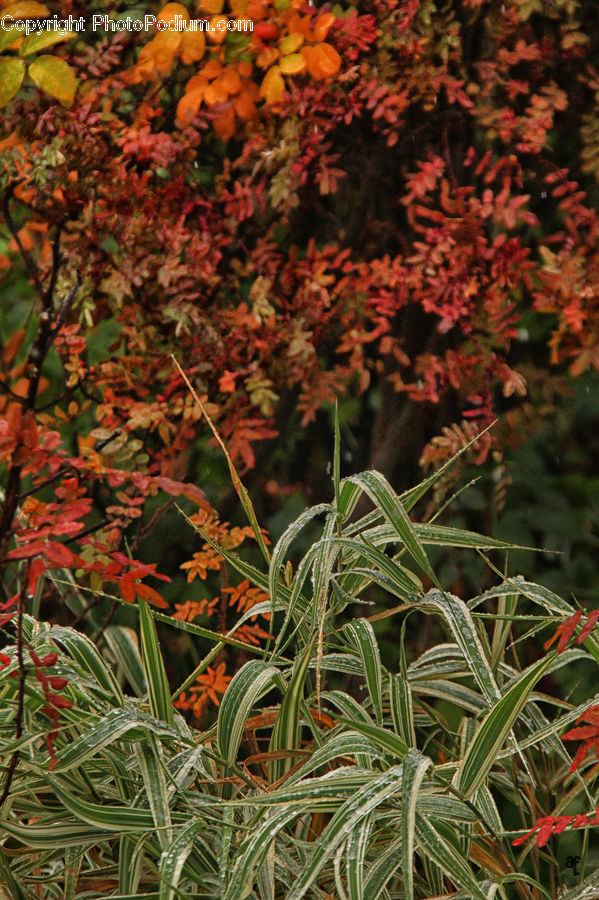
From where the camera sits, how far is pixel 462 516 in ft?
7.20

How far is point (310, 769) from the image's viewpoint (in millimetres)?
1212

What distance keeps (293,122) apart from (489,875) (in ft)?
4.94

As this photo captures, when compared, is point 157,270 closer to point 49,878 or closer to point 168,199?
point 168,199

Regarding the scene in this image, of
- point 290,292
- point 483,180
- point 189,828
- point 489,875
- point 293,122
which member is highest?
point 293,122

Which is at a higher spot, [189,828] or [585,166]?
→ [585,166]

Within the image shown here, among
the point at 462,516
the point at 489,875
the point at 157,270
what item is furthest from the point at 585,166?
the point at 489,875

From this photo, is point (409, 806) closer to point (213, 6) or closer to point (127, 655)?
point (127, 655)

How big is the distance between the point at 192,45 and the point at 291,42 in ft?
0.69

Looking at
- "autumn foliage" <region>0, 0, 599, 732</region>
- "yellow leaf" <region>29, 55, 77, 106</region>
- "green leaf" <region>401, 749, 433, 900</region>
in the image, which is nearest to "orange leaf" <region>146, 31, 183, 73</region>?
"autumn foliage" <region>0, 0, 599, 732</region>

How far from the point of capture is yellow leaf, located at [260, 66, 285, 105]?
2004 mm

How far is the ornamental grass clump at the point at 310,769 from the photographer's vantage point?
1132 millimetres

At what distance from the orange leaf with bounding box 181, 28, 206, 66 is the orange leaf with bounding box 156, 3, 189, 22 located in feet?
0.12

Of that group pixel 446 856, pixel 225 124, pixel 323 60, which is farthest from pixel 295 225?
pixel 446 856

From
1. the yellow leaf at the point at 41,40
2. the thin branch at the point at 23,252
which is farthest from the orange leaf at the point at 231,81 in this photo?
the thin branch at the point at 23,252
